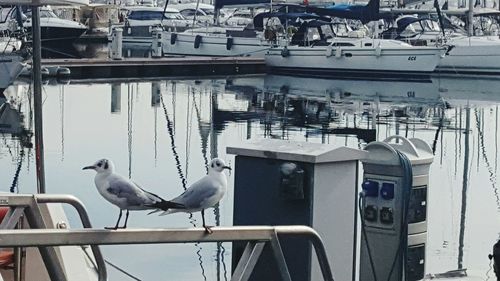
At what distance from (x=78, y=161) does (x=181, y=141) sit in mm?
5308

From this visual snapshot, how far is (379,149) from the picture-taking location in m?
7.89

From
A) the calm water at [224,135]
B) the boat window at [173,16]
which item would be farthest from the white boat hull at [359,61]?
the boat window at [173,16]

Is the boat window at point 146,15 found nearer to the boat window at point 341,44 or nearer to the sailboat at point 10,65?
the boat window at point 341,44

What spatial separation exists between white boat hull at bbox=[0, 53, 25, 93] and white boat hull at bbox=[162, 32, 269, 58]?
15.2 m

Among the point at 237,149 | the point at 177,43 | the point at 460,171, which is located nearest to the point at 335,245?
the point at 237,149

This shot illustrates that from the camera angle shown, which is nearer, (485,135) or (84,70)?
(485,135)

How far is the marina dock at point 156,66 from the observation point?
41.4 metres

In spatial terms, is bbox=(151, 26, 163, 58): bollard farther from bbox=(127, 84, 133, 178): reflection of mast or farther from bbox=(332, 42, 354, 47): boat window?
bbox=(127, 84, 133, 178): reflection of mast

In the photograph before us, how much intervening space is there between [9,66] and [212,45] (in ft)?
58.7

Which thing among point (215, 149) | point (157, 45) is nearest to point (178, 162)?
point (215, 149)

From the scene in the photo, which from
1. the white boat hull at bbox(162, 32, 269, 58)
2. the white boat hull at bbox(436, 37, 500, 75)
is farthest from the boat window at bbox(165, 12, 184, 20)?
the white boat hull at bbox(436, 37, 500, 75)

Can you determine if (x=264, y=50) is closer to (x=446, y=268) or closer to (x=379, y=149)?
(x=446, y=268)

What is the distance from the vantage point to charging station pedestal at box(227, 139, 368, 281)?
21.6ft

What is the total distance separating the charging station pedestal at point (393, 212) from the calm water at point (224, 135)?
543mm
